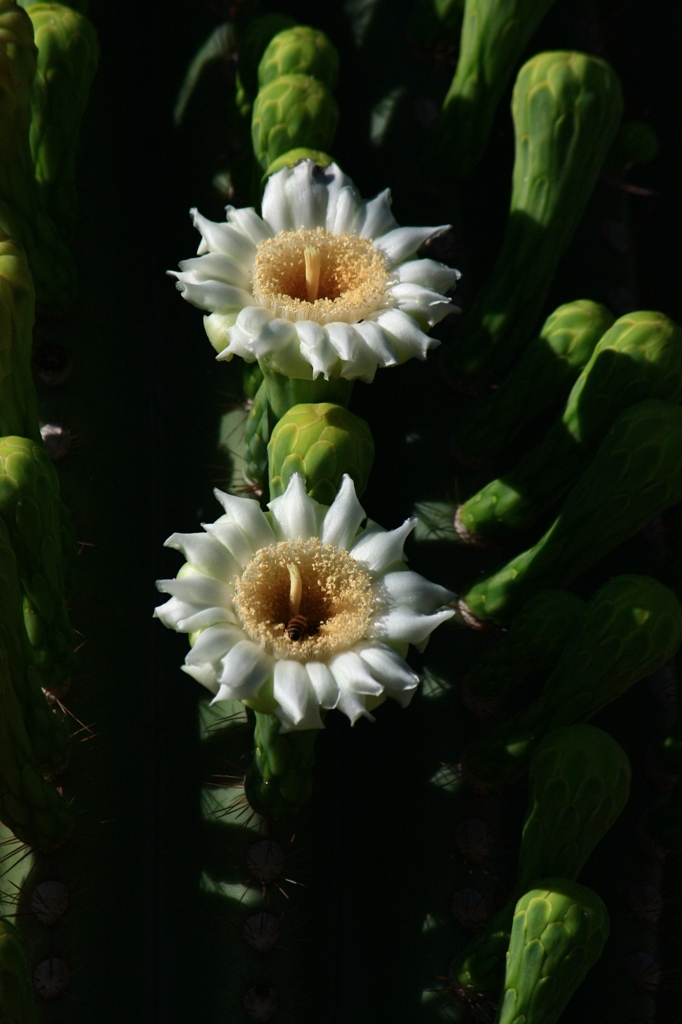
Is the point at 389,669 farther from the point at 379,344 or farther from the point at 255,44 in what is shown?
the point at 255,44

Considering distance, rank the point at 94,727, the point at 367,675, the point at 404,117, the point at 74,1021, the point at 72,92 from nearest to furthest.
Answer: the point at 367,675 < the point at 74,1021 < the point at 94,727 < the point at 72,92 < the point at 404,117

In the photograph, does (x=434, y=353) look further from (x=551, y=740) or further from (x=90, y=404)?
(x=551, y=740)

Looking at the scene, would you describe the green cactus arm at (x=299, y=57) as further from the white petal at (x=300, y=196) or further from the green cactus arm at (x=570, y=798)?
the green cactus arm at (x=570, y=798)

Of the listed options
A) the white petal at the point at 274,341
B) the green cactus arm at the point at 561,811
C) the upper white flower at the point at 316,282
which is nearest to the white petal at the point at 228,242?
the upper white flower at the point at 316,282

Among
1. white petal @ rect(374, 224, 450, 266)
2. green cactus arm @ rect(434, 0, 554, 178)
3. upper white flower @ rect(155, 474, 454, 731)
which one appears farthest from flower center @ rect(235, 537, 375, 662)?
green cactus arm @ rect(434, 0, 554, 178)

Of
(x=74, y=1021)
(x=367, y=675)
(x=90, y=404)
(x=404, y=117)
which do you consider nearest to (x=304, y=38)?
(x=404, y=117)
